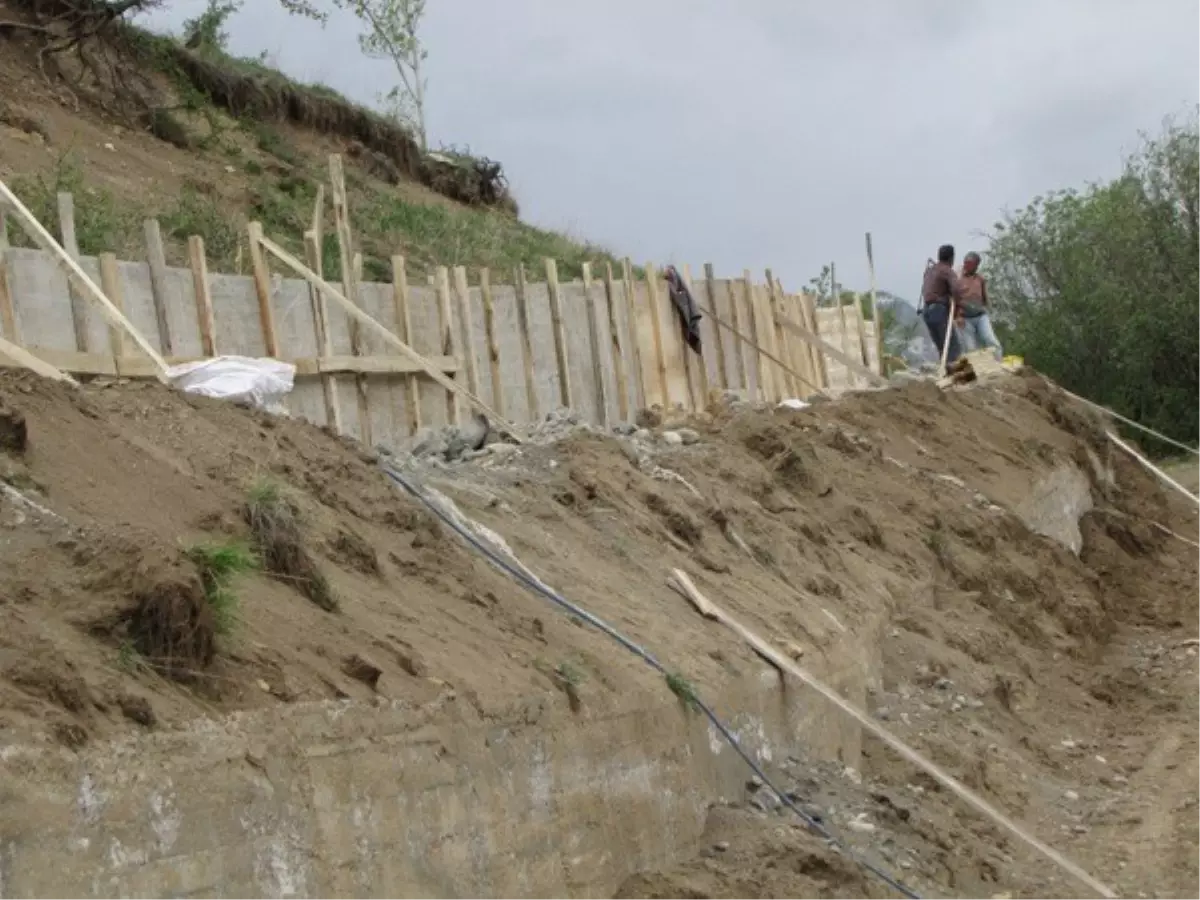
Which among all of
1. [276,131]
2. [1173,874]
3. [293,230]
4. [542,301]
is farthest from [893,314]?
[1173,874]

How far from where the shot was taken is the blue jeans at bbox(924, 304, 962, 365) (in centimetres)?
2273

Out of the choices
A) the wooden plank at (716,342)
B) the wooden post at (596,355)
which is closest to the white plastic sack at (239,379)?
the wooden post at (596,355)

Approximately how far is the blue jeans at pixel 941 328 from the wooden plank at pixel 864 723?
13595 mm

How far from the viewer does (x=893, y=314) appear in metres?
46.6

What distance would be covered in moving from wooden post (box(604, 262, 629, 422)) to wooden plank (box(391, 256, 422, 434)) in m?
3.02

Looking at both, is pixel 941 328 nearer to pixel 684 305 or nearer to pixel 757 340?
pixel 757 340

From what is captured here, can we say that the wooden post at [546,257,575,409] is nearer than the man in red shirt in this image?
Yes

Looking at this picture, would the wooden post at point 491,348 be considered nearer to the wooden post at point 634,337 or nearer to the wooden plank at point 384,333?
the wooden plank at point 384,333

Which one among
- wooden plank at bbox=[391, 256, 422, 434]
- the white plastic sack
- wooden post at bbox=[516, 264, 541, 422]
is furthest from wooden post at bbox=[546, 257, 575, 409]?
the white plastic sack

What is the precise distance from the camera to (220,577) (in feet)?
18.7

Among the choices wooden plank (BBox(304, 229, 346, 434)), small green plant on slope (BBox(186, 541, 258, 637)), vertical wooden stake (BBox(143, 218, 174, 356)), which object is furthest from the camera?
wooden plank (BBox(304, 229, 346, 434))

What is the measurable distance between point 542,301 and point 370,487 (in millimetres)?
6598

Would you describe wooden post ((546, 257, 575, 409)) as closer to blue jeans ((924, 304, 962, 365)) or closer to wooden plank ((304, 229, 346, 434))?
wooden plank ((304, 229, 346, 434))

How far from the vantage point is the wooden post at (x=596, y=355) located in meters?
15.3
